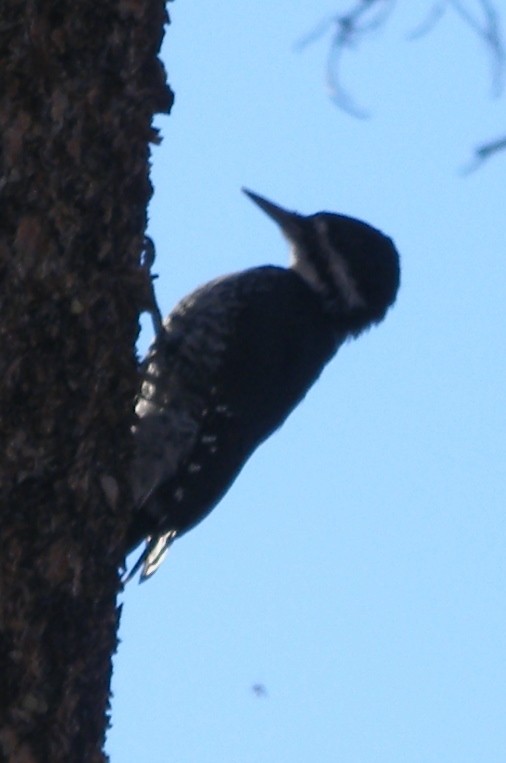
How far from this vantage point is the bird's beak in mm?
5133

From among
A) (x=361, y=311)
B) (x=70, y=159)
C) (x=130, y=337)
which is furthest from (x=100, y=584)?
(x=361, y=311)

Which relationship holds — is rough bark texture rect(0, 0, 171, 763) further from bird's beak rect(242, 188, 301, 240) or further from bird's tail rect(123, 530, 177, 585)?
bird's beak rect(242, 188, 301, 240)

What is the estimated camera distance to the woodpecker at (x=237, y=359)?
157 inches

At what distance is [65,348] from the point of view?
117 inches

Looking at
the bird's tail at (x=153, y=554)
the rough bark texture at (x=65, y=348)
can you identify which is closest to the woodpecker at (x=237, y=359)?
the bird's tail at (x=153, y=554)

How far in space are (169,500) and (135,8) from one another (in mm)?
1378

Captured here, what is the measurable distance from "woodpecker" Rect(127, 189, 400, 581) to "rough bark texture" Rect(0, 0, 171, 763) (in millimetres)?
576

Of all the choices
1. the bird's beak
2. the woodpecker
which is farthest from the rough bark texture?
the bird's beak

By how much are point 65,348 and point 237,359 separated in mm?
1417

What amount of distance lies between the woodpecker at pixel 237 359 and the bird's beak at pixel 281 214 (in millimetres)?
19

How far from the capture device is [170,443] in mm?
4039

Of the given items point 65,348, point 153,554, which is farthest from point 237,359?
point 65,348

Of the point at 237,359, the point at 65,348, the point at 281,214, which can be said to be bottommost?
the point at 65,348

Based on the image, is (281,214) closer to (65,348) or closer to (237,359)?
(237,359)
